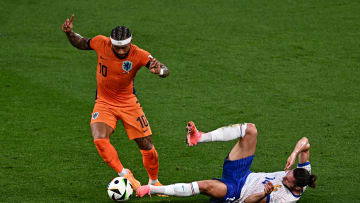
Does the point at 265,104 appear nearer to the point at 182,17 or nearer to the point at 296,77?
the point at 296,77

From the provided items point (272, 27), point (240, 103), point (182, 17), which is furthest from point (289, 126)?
point (182, 17)

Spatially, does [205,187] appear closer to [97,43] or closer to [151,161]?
[151,161]

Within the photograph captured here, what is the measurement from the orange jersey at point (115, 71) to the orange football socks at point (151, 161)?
Answer: 2.39ft

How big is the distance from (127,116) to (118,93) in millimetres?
346

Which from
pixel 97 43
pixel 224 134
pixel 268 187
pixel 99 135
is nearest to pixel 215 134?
pixel 224 134

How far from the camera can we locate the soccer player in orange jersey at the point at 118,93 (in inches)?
321

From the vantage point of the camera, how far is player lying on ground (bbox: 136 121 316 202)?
24.9 ft

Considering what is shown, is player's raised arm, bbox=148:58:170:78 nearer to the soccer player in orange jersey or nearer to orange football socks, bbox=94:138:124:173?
the soccer player in orange jersey

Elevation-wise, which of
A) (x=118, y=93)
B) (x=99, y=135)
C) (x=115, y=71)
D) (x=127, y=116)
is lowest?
(x=99, y=135)

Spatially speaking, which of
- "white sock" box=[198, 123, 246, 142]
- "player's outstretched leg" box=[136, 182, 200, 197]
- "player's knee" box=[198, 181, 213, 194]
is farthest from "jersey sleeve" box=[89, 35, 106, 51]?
"player's knee" box=[198, 181, 213, 194]

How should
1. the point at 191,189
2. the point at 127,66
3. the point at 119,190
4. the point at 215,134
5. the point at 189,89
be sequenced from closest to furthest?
1. the point at 191,189
2. the point at 215,134
3. the point at 119,190
4. the point at 127,66
5. the point at 189,89

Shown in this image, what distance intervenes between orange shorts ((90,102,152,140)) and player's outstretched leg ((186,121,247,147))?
1.09 metres

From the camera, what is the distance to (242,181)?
786 cm

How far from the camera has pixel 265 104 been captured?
483 inches
